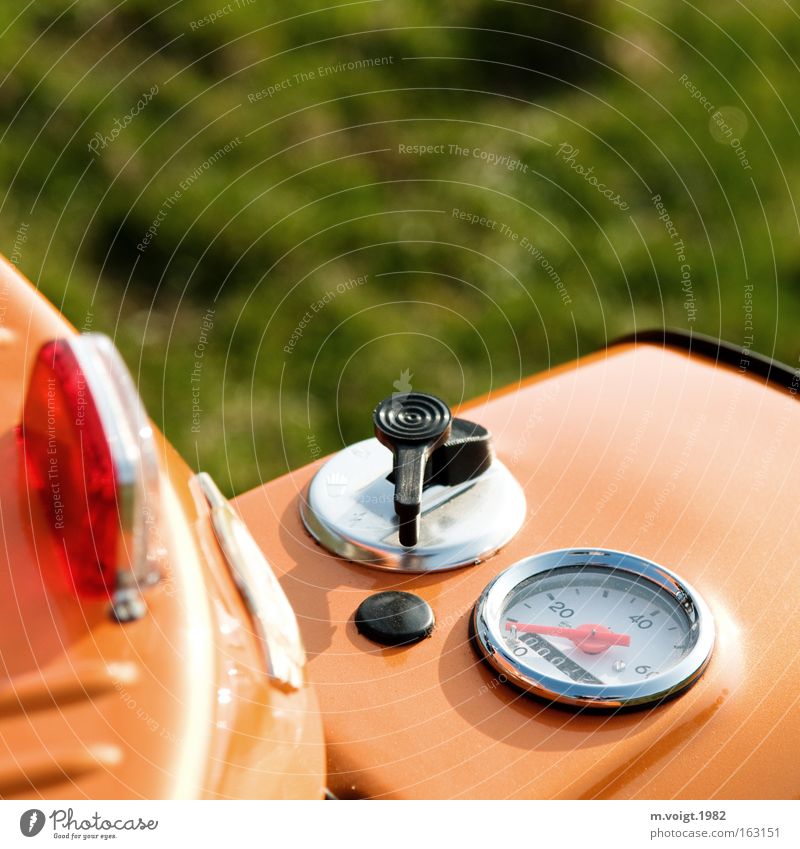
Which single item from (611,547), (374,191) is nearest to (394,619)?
(611,547)

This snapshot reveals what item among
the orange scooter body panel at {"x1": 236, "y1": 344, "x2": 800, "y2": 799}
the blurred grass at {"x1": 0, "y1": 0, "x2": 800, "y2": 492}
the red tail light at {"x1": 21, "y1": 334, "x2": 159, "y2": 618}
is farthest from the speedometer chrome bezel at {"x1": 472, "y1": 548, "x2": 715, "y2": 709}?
the blurred grass at {"x1": 0, "y1": 0, "x2": 800, "y2": 492}

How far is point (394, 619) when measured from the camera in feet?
2.96

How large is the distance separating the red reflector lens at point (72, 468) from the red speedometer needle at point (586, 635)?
0.35m

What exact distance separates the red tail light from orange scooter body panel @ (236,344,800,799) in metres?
0.22

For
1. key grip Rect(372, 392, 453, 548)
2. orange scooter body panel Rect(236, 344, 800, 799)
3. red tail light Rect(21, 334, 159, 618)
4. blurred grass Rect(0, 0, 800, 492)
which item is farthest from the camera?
blurred grass Rect(0, 0, 800, 492)

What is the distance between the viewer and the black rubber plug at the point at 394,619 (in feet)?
2.94

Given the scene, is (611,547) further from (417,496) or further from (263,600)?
(263,600)

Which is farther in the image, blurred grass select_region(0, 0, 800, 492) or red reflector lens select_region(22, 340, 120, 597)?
blurred grass select_region(0, 0, 800, 492)

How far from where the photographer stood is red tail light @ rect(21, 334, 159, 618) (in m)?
0.68

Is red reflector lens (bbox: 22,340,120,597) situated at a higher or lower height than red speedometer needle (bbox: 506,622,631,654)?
higher

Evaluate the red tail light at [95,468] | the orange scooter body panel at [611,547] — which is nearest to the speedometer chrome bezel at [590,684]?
the orange scooter body panel at [611,547]

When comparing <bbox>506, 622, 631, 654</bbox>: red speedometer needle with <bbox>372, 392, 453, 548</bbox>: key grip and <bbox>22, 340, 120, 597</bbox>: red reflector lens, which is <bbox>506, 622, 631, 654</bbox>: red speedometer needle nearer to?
<bbox>372, 392, 453, 548</bbox>: key grip

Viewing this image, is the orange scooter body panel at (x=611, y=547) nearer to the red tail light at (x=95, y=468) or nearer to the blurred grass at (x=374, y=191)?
the red tail light at (x=95, y=468)

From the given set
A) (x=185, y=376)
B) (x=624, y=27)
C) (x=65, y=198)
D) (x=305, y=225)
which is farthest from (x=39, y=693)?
(x=624, y=27)
